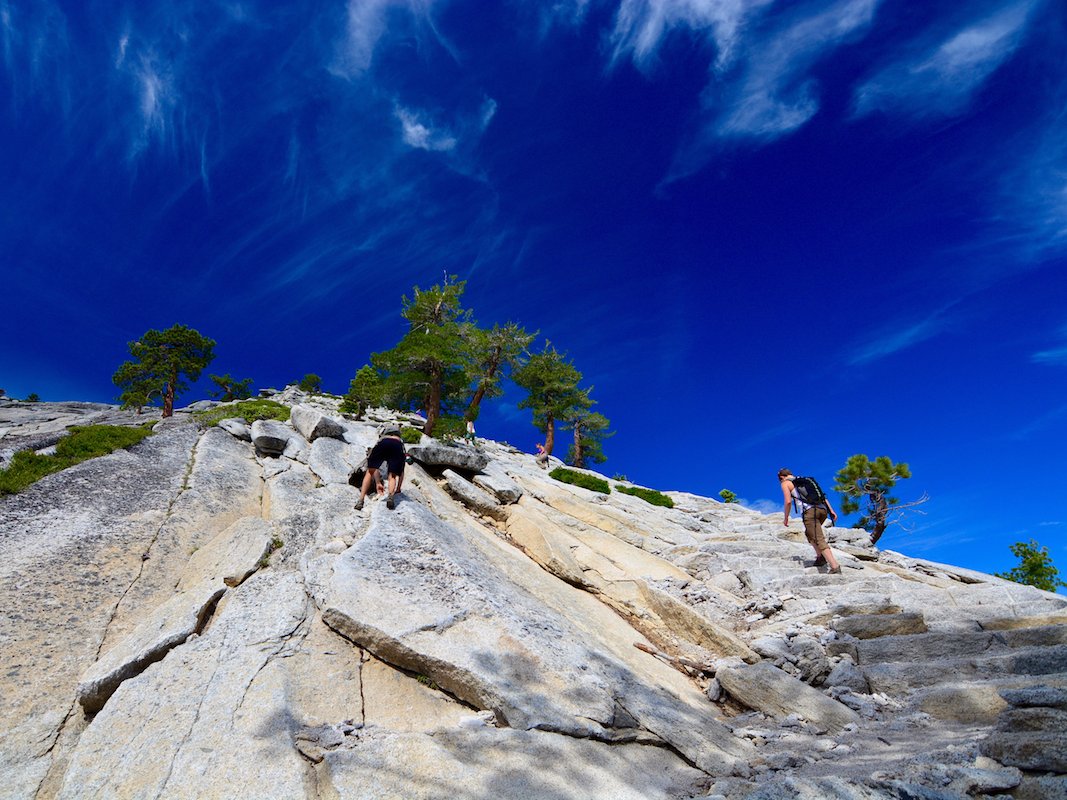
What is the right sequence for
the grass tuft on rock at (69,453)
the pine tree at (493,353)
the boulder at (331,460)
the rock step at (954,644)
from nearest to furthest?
the rock step at (954,644)
the grass tuft on rock at (69,453)
the boulder at (331,460)
the pine tree at (493,353)

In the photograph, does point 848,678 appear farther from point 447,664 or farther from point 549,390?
point 549,390

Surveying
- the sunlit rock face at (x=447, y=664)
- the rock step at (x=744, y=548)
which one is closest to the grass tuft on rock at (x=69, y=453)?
the sunlit rock face at (x=447, y=664)

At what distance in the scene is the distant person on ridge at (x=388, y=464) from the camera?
1330cm

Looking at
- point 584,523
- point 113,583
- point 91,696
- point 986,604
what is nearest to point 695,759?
point 91,696

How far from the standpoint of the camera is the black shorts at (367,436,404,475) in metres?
13.6

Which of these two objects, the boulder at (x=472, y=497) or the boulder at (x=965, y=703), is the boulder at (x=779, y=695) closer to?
the boulder at (x=965, y=703)

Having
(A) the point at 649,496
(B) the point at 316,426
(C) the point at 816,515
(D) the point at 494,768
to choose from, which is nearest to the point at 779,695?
(D) the point at 494,768

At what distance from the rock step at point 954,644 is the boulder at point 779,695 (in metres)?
2.29

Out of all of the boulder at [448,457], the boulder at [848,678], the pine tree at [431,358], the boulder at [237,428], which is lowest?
the boulder at [848,678]

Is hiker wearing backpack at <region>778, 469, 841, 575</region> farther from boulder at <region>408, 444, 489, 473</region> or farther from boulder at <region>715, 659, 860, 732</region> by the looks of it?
boulder at <region>408, 444, 489, 473</region>

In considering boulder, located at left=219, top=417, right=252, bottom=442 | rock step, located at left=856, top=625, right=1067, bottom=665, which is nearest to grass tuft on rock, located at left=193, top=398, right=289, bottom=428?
boulder, located at left=219, top=417, right=252, bottom=442

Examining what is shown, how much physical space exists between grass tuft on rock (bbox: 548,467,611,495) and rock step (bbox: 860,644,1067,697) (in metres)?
18.0

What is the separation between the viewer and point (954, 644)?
373 inches

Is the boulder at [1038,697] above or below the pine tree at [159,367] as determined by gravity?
below
